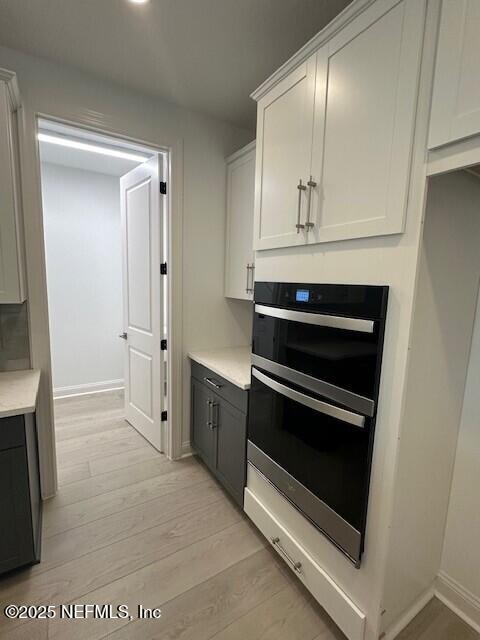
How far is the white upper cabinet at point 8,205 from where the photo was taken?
1.54 meters

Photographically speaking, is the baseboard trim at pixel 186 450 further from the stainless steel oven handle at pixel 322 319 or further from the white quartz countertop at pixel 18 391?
the stainless steel oven handle at pixel 322 319

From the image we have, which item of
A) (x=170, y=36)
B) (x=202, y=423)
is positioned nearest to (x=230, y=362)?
(x=202, y=423)

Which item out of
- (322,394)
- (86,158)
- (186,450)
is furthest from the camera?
(86,158)

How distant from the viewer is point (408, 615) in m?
1.38

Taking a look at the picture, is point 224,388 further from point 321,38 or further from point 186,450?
point 321,38

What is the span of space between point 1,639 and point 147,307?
Result: 1942 millimetres

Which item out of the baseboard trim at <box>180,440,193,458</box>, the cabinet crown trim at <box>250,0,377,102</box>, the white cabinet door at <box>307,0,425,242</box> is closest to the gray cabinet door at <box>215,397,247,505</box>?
the baseboard trim at <box>180,440,193,458</box>

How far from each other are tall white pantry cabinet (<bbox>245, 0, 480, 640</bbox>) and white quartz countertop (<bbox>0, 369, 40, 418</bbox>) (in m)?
1.35

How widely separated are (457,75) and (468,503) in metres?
1.65

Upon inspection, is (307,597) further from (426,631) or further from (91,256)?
(91,256)

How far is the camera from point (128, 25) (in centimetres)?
155

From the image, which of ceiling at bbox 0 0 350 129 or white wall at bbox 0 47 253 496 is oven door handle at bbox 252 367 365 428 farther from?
ceiling at bbox 0 0 350 129

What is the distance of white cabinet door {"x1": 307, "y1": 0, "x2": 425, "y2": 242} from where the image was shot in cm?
98

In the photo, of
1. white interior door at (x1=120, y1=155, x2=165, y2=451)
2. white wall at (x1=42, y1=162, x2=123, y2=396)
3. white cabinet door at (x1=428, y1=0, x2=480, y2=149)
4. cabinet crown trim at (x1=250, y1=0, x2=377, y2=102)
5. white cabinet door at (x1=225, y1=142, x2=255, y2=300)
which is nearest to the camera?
white cabinet door at (x1=428, y1=0, x2=480, y2=149)
